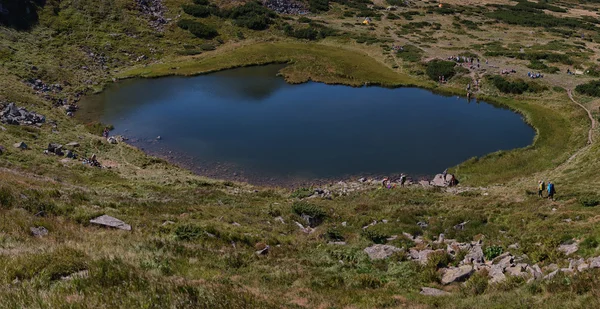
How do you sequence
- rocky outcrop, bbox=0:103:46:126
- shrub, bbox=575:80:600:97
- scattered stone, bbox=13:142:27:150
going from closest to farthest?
scattered stone, bbox=13:142:27:150, rocky outcrop, bbox=0:103:46:126, shrub, bbox=575:80:600:97

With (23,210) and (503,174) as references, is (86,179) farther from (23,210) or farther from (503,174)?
(503,174)

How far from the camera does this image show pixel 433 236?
2258 cm

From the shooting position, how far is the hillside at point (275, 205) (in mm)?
11438

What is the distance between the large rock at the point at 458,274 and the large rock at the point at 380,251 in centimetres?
343

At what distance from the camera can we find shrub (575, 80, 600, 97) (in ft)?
202

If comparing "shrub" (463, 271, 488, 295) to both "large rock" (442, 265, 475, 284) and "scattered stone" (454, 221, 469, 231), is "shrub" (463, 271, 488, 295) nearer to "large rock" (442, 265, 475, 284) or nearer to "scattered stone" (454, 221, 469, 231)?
"large rock" (442, 265, 475, 284)

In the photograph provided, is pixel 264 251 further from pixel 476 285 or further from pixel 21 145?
pixel 21 145

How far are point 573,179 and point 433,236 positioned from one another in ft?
60.7

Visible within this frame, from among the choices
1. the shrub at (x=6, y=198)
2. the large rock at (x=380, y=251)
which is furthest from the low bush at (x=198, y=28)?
the large rock at (x=380, y=251)

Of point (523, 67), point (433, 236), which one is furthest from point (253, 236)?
point (523, 67)

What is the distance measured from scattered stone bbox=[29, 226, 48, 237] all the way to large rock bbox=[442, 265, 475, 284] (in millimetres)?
15573

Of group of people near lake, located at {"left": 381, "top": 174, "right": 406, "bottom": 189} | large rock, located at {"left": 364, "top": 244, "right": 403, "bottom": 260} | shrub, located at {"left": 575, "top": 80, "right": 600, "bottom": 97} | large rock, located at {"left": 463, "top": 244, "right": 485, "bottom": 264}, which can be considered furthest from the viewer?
shrub, located at {"left": 575, "top": 80, "right": 600, "bottom": 97}

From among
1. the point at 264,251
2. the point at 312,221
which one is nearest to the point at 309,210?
the point at 312,221

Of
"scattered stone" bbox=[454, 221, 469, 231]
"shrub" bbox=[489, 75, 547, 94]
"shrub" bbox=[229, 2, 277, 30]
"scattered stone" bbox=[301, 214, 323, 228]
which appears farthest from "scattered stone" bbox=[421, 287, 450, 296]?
"shrub" bbox=[229, 2, 277, 30]
